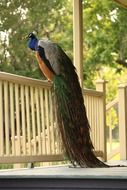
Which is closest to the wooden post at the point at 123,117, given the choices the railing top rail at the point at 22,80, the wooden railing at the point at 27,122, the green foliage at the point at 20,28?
the wooden railing at the point at 27,122

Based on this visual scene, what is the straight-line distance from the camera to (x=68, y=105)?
205 inches

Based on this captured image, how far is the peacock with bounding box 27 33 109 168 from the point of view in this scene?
5.17 m

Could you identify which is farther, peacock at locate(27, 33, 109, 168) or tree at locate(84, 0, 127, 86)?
tree at locate(84, 0, 127, 86)

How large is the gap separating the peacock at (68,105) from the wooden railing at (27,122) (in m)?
0.14

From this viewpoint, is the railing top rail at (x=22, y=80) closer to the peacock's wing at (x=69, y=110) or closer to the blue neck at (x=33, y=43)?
the peacock's wing at (x=69, y=110)

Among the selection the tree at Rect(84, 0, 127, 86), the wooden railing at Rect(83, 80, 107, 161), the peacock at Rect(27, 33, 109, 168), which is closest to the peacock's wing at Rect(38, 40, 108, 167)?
the peacock at Rect(27, 33, 109, 168)

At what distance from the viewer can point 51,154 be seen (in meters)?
5.52

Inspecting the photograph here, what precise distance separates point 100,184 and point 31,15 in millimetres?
10560

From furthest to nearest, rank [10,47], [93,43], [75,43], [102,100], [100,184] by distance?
[93,43] → [10,47] → [102,100] → [75,43] → [100,184]

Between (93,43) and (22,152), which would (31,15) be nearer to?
(93,43)

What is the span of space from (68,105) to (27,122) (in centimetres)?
44

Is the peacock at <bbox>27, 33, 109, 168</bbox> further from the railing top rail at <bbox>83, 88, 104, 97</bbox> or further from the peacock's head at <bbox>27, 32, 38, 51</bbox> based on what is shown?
the railing top rail at <bbox>83, 88, 104, 97</bbox>

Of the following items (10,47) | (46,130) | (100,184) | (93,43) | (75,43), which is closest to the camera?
(100,184)

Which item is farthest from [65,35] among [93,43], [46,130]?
[46,130]
